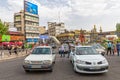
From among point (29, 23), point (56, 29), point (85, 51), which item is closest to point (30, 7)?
point (85, 51)

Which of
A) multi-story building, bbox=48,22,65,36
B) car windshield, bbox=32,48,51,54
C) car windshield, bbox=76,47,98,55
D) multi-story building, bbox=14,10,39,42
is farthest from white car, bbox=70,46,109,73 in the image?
multi-story building, bbox=48,22,65,36

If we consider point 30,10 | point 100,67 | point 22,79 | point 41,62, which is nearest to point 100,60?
point 100,67

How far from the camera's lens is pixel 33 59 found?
10.8 metres

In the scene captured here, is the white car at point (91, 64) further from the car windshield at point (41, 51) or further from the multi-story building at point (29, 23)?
the multi-story building at point (29, 23)

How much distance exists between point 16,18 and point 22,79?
84.9 m

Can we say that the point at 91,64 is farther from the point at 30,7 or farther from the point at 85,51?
the point at 30,7

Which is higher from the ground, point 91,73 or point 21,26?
point 21,26

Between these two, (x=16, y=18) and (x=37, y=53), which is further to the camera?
(x=16, y=18)

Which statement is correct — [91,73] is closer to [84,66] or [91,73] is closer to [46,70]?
[84,66]

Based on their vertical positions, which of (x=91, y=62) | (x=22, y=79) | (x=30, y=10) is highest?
(x=30, y=10)

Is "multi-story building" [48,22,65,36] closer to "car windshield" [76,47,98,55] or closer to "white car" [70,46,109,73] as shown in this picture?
"car windshield" [76,47,98,55]

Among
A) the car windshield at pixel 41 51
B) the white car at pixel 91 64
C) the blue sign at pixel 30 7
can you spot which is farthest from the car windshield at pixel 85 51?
the blue sign at pixel 30 7

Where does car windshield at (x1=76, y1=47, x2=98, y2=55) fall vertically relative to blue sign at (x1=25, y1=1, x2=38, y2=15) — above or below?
below

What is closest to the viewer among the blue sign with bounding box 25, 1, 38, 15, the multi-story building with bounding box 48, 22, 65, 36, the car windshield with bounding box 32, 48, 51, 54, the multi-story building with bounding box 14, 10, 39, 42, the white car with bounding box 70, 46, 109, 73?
the white car with bounding box 70, 46, 109, 73
